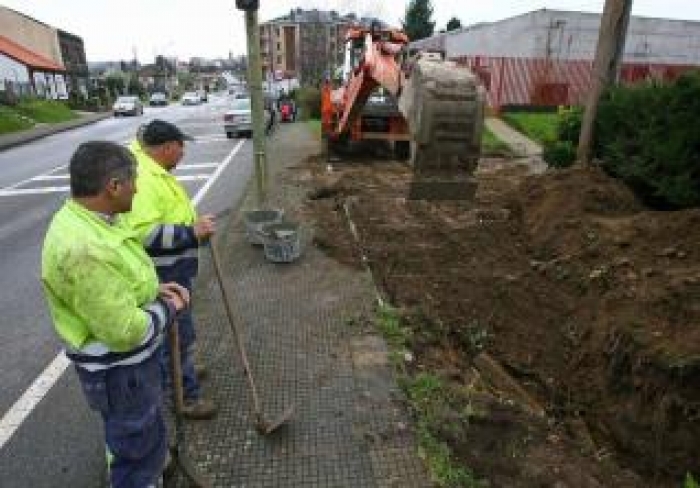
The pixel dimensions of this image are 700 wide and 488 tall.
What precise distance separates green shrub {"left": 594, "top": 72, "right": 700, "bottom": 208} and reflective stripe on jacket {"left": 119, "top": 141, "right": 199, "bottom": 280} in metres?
6.94

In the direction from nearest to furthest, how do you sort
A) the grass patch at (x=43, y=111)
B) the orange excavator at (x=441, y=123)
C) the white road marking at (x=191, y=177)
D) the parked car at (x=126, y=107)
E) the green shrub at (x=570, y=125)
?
1. the orange excavator at (x=441, y=123)
2. the green shrub at (x=570, y=125)
3. the white road marking at (x=191, y=177)
4. the grass patch at (x=43, y=111)
5. the parked car at (x=126, y=107)

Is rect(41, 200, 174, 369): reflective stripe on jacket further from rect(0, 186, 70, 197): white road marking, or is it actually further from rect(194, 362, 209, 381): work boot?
rect(0, 186, 70, 197): white road marking

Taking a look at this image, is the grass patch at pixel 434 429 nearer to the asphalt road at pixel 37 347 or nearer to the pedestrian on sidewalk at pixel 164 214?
the pedestrian on sidewalk at pixel 164 214

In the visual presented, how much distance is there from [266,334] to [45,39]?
186 ft

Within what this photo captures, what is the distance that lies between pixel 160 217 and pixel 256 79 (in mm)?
5066

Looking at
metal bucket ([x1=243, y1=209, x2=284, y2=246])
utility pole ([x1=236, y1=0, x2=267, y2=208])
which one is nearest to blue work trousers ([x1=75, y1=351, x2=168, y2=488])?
metal bucket ([x1=243, y1=209, x2=284, y2=246])

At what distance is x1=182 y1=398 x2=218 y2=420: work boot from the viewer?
160 inches

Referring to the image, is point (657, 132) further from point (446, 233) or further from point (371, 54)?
point (371, 54)

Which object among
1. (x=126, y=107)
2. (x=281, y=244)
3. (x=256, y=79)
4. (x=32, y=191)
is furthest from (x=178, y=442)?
(x=126, y=107)

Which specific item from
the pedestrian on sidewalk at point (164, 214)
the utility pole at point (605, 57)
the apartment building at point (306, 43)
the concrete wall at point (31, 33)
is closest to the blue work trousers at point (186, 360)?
the pedestrian on sidewalk at point (164, 214)

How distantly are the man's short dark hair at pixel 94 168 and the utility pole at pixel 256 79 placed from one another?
5655mm

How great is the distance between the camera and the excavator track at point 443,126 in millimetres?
5344

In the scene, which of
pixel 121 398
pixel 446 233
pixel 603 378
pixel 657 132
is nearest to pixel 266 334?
pixel 121 398

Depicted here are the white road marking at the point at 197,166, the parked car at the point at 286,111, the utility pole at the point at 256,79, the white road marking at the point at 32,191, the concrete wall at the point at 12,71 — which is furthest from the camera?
the concrete wall at the point at 12,71
